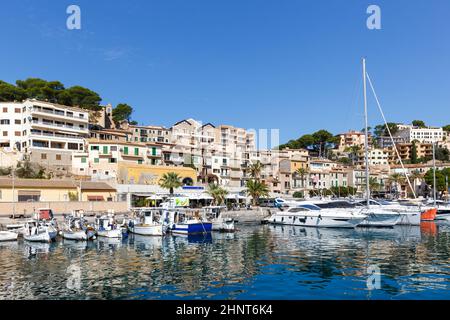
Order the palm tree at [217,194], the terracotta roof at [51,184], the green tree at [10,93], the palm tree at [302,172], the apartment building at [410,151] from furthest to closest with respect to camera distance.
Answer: the apartment building at [410,151], the palm tree at [302,172], the green tree at [10,93], the palm tree at [217,194], the terracotta roof at [51,184]

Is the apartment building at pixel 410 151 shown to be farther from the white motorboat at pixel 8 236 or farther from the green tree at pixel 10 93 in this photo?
the white motorboat at pixel 8 236

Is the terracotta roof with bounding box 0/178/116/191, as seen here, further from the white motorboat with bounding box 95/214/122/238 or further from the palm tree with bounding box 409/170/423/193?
the palm tree with bounding box 409/170/423/193

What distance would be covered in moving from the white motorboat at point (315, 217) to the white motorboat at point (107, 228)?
2402 cm

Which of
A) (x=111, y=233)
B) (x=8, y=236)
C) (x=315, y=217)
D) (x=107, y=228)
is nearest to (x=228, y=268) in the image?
(x=111, y=233)

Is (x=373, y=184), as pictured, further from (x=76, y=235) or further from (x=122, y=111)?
(x=76, y=235)

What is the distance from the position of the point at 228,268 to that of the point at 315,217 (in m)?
30.9

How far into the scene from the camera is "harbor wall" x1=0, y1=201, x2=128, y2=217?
5297 centimetres

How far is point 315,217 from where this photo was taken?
183 feet

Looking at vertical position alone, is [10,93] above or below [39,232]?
above

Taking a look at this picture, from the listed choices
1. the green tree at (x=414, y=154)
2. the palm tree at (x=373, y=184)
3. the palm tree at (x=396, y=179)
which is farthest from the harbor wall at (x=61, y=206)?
the green tree at (x=414, y=154)

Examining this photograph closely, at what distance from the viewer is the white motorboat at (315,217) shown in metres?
53.0
